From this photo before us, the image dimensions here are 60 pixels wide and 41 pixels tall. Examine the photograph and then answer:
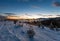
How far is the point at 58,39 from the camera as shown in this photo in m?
7.46

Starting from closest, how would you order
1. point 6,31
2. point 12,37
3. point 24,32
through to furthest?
point 12,37 < point 6,31 < point 24,32

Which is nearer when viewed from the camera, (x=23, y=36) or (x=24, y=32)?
(x=23, y=36)

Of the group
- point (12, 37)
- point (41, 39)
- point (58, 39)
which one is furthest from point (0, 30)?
point (58, 39)

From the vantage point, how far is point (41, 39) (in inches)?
273

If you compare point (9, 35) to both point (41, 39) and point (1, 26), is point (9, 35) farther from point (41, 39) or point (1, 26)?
point (41, 39)

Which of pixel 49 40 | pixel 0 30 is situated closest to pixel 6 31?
pixel 0 30

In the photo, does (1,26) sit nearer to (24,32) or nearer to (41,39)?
(24,32)

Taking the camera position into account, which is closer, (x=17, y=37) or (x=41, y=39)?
(x=17, y=37)

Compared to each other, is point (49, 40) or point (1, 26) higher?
point (1, 26)

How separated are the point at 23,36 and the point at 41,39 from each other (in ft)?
3.32

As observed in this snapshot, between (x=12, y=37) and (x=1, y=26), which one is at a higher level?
(x=1, y=26)

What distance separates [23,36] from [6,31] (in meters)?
0.92

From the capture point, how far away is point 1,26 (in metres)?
7.03

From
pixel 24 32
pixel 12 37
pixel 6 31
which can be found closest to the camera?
pixel 12 37
